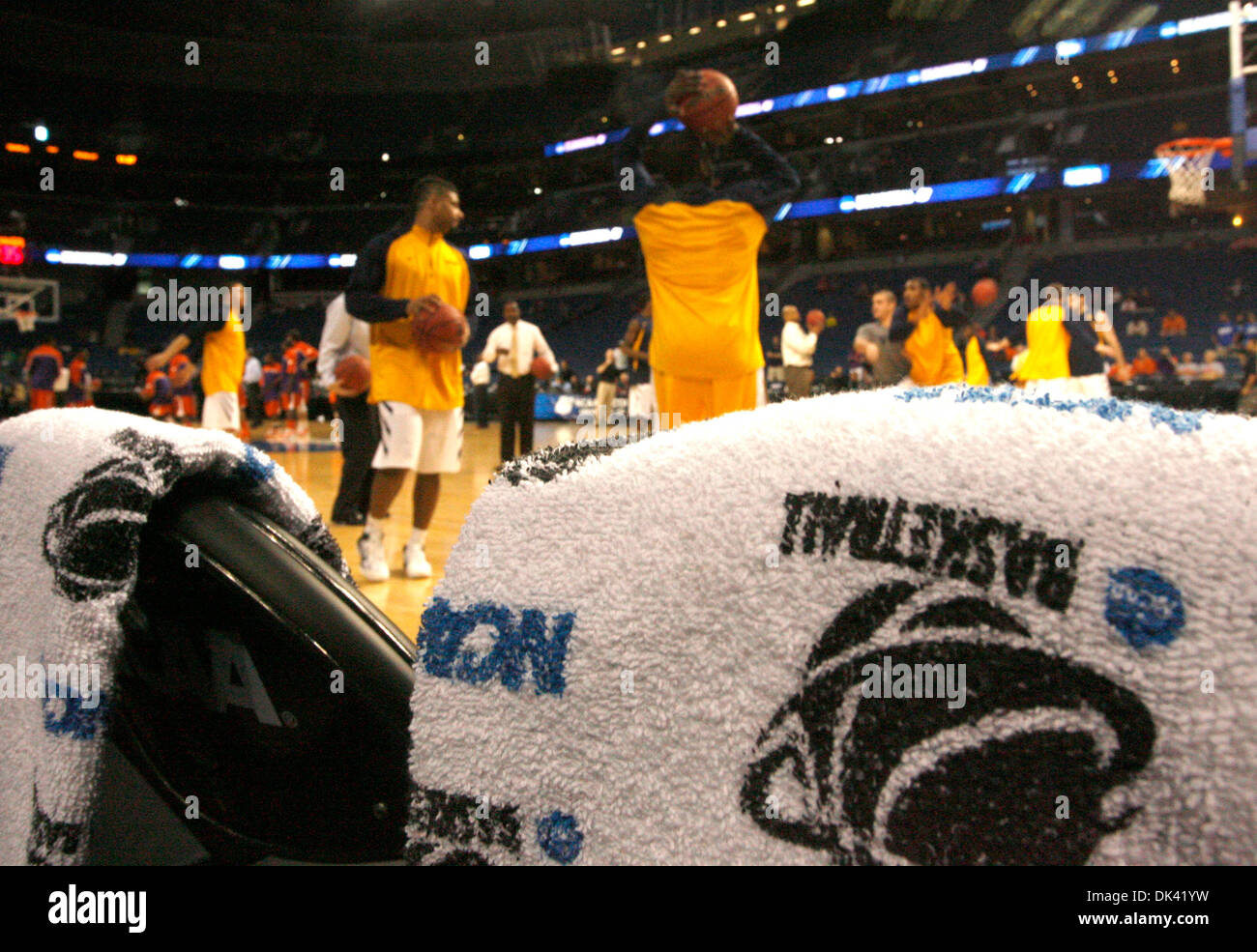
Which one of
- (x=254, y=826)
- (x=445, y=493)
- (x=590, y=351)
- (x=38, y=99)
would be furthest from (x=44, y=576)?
(x=38, y=99)

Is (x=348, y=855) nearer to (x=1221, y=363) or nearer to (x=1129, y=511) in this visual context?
(x=1129, y=511)

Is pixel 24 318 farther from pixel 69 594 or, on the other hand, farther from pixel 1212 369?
pixel 1212 369

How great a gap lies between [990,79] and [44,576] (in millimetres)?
19184

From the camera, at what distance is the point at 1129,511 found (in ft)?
1.10

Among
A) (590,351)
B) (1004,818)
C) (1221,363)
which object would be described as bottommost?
(1004,818)

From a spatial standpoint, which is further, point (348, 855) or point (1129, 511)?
point (348, 855)

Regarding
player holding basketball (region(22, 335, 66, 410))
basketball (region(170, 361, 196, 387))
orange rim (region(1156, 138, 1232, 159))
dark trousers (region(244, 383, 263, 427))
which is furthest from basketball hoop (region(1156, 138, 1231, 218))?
dark trousers (region(244, 383, 263, 427))

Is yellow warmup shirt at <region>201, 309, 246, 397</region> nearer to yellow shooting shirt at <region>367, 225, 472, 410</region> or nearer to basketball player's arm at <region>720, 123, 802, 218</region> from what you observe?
yellow shooting shirt at <region>367, 225, 472, 410</region>

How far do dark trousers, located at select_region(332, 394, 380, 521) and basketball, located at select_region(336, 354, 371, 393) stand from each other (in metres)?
0.38

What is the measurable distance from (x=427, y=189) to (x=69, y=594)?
2623 millimetres

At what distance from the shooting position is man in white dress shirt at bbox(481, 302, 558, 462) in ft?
21.2

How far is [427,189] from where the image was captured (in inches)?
120

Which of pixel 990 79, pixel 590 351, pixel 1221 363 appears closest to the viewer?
pixel 1221 363

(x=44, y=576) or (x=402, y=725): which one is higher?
(x=44, y=576)
